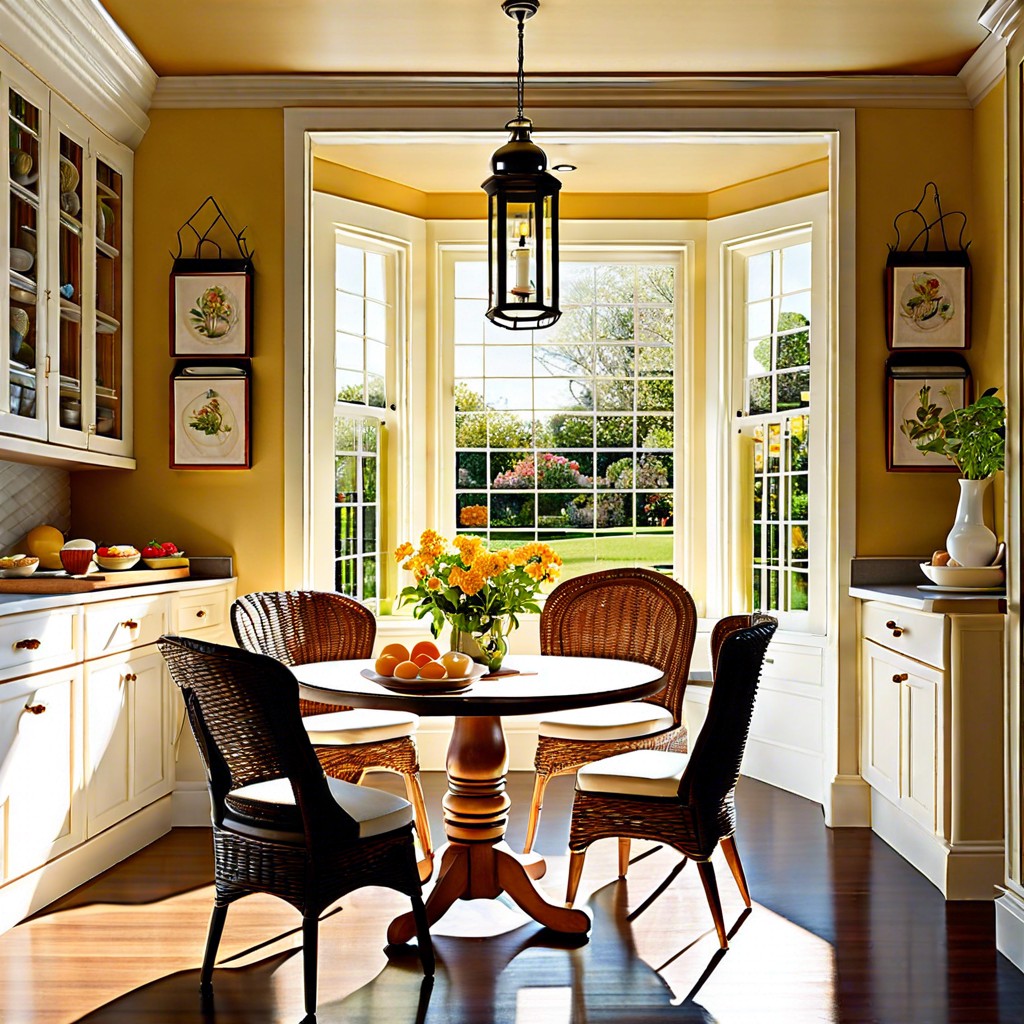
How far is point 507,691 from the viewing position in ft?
9.64

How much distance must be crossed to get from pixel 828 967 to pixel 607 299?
11.5 ft

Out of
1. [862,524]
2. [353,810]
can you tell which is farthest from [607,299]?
[353,810]

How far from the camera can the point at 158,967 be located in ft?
9.64

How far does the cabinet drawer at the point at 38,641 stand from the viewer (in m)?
3.10

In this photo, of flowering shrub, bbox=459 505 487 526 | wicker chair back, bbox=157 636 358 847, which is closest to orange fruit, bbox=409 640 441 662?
wicker chair back, bbox=157 636 358 847

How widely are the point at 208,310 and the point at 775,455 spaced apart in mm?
2601

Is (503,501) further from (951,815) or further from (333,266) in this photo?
(951,815)

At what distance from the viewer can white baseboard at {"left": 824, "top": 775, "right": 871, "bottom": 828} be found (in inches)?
171

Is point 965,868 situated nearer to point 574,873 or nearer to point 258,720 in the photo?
point 574,873

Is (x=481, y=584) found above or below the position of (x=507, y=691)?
above

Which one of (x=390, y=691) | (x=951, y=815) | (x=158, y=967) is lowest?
(x=158, y=967)

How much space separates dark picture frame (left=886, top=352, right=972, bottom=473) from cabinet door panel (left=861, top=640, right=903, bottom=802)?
0.76 metres

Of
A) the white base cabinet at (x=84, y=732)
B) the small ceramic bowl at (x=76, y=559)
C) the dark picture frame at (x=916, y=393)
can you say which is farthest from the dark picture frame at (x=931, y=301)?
the small ceramic bowl at (x=76, y=559)

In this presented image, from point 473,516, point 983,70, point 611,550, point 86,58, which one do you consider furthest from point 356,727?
point 983,70
